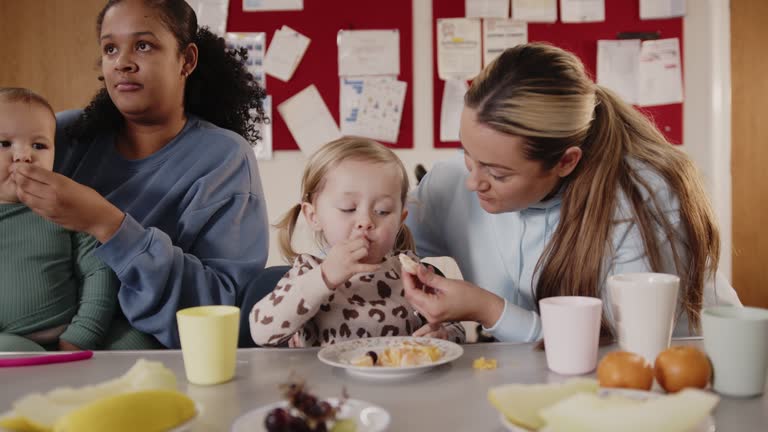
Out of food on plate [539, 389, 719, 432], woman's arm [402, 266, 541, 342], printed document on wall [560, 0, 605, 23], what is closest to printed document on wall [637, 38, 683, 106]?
printed document on wall [560, 0, 605, 23]

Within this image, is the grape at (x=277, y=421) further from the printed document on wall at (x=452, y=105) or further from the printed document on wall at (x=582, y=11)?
the printed document on wall at (x=582, y=11)

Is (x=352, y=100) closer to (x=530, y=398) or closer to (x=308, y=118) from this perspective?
(x=308, y=118)

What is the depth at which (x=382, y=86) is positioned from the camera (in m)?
3.23

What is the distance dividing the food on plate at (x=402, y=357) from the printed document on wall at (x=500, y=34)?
2497mm

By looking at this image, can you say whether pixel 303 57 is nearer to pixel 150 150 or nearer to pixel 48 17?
pixel 48 17

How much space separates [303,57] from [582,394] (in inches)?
112

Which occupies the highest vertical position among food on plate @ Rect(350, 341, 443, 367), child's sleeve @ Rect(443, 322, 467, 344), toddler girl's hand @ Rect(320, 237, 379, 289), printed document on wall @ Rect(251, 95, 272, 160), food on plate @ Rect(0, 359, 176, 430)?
printed document on wall @ Rect(251, 95, 272, 160)

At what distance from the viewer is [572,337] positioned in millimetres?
894

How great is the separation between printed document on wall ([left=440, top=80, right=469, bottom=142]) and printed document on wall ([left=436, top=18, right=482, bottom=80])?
0.13 feet

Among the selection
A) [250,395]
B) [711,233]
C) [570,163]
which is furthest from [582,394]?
[711,233]

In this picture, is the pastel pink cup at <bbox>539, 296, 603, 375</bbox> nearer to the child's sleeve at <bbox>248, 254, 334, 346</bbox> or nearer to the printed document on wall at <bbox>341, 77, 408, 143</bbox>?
the child's sleeve at <bbox>248, 254, 334, 346</bbox>

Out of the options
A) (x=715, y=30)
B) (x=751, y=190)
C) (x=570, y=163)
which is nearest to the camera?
(x=570, y=163)

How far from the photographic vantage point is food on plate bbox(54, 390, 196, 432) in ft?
2.00

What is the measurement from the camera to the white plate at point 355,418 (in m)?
0.66
